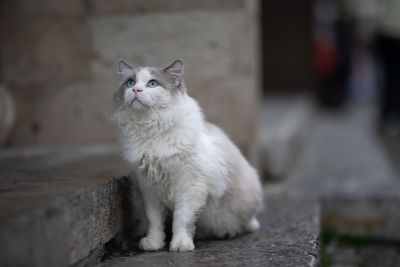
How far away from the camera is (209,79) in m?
4.06

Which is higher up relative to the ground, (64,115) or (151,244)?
(64,115)

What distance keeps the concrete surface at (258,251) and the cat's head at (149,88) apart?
0.69 metres

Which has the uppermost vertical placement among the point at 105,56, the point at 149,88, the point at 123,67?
the point at 105,56

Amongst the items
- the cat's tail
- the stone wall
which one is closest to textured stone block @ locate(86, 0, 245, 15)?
the stone wall

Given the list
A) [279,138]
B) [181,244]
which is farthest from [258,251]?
[279,138]

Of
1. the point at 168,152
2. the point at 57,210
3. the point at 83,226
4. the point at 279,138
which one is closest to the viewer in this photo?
the point at 57,210

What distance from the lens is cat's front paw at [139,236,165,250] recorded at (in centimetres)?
250

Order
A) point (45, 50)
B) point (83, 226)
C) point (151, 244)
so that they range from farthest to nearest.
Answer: point (45, 50)
point (151, 244)
point (83, 226)

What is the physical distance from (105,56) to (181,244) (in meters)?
2.13

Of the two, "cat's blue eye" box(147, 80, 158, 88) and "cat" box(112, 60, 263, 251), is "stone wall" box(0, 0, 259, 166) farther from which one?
"cat's blue eye" box(147, 80, 158, 88)

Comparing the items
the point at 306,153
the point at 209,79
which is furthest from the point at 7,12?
the point at 306,153

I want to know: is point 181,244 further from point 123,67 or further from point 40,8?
point 40,8

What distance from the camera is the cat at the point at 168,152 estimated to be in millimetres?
2410

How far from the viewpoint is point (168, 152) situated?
2393 mm
